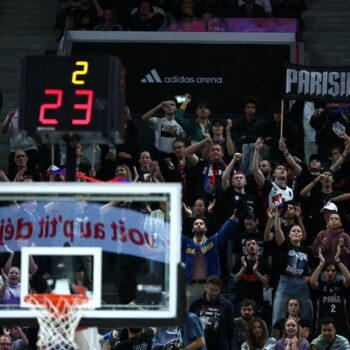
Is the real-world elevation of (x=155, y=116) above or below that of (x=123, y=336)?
above

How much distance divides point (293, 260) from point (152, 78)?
6162 millimetres

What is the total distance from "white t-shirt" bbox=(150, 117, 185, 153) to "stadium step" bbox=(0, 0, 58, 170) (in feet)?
12.2

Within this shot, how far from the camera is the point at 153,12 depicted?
2475 centimetres

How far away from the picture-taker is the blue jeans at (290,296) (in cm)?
1891

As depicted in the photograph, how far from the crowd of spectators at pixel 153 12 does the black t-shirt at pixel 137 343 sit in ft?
25.2

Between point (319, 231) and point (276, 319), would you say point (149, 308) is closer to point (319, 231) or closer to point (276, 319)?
point (276, 319)

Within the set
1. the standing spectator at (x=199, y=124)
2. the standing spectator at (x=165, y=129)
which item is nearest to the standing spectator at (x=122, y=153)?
the standing spectator at (x=165, y=129)

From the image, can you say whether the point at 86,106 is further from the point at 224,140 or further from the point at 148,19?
the point at 148,19

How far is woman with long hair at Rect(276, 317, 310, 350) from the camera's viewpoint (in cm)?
1784

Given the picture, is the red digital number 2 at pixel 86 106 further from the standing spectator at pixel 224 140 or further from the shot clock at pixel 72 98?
the standing spectator at pixel 224 140

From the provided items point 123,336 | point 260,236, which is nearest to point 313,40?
point 260,236

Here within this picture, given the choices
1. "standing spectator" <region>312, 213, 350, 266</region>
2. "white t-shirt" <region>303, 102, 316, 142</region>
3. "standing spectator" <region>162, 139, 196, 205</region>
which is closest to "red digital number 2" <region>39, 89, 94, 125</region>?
"standing spectator" <region>312, 213, 350, 266</region>

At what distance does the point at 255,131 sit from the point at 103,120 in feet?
30.5

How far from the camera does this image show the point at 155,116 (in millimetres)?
23828
